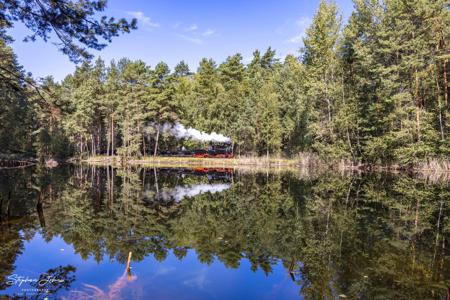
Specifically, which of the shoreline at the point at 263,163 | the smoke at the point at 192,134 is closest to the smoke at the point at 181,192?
the shoreline at the point at 263,163

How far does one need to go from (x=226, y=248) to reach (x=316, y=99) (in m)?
32.4

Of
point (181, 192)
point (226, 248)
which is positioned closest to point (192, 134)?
point (181, 192)

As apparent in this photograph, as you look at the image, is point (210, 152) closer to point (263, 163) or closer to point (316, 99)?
point (263, 163)

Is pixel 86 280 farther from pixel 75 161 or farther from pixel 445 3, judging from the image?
pixel 75 161

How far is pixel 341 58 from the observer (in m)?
38.6

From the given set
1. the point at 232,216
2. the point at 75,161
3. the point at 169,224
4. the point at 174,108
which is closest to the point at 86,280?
the point at 169,224

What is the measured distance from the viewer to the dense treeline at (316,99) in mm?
31031

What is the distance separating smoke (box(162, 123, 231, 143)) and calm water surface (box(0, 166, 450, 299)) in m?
30.2

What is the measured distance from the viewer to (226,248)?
9.73 metres

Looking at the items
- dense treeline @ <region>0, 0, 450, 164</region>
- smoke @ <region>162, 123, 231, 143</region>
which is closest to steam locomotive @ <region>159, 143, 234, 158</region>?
smoke @ <region>162, 123, 231, 143</region>

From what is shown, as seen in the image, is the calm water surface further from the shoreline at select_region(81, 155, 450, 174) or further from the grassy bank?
the shoreline at select_region(81, 155, 450, 174)

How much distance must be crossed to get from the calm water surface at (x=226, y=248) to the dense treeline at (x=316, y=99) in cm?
461

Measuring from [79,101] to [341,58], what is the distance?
1425 inches

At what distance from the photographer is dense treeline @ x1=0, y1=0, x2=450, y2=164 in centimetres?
3103
